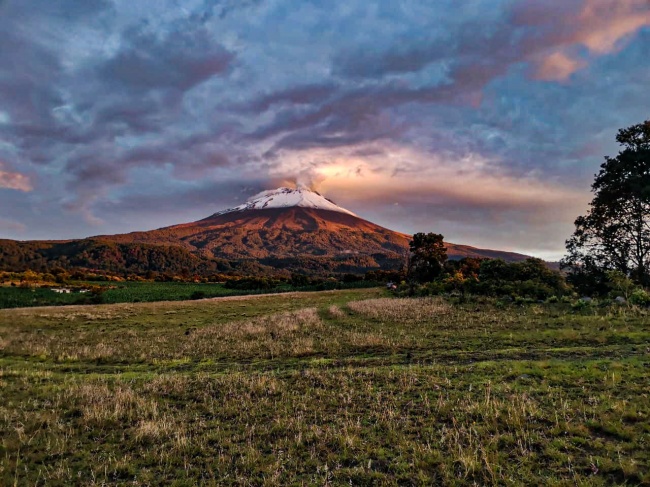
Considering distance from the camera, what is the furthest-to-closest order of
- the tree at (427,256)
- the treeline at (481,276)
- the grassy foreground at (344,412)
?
the tree at (427,256) < the treeline at (481,276) < the grassy foreground at (344,412)

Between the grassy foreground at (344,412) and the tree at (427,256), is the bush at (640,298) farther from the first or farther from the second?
the tree at (427,256)

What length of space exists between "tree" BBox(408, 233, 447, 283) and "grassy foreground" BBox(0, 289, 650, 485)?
48261 mm

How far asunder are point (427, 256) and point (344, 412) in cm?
6296

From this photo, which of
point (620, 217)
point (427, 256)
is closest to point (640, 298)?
point (620, 217)

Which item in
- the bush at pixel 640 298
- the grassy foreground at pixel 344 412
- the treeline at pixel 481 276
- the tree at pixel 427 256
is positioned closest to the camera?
the grassy foreground at pixel 344 412

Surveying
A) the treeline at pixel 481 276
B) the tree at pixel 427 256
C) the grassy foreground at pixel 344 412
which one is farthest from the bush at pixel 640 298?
the tree at pixel 427 256

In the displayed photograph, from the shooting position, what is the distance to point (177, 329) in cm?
2711

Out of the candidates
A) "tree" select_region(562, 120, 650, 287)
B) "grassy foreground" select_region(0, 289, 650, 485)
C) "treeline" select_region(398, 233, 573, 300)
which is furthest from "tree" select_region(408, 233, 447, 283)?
"grassy foreground" select_region(0, 289, 650, 485)

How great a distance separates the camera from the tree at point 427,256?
67375 millimetres

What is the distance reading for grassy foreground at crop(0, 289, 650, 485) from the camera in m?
6.45

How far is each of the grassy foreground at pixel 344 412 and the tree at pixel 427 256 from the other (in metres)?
48.3

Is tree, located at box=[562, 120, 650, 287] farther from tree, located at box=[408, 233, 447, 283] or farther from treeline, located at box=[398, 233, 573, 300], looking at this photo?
tree, located at box=[408, 233, 447, 283]

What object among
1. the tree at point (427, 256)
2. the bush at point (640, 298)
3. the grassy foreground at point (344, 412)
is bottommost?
the grassy foreground at point (344, 412)

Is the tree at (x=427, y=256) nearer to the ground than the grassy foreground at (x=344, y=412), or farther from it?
farther from it
